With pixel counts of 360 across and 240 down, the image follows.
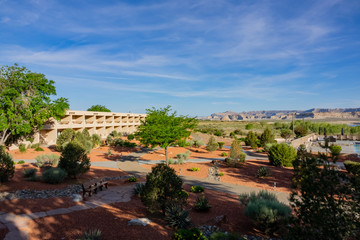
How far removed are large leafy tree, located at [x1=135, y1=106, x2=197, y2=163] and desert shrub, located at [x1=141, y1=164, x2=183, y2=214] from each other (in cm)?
1115

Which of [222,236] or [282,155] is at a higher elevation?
[282,155]

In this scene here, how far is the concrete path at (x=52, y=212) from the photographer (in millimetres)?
6376

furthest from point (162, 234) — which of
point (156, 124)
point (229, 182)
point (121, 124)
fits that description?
point (121, 124)

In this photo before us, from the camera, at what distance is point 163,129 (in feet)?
63.9

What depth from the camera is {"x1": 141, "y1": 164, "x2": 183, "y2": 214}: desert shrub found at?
779 centimetres

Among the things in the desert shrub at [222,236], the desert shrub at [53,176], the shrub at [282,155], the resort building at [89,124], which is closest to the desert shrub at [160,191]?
the desert shrub at [222,236]

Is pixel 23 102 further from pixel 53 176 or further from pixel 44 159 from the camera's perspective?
pixel 53 176

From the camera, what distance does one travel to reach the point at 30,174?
13.8 meters

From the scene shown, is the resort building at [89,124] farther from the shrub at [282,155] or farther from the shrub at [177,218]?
the shrub at [177,218]

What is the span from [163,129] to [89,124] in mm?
29782

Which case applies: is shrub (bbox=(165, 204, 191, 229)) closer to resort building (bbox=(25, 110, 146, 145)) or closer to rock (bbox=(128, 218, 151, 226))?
rock (bbox=(128, 218, 151, 226))

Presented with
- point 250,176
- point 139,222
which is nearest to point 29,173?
point 139,222

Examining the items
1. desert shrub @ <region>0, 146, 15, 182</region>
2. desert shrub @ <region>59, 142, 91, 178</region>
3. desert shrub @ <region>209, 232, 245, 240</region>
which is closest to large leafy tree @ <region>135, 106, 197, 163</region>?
desert shrub @ <region>59, 142, 91, 178</region>

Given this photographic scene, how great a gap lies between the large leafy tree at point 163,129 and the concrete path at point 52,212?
7.43 m
